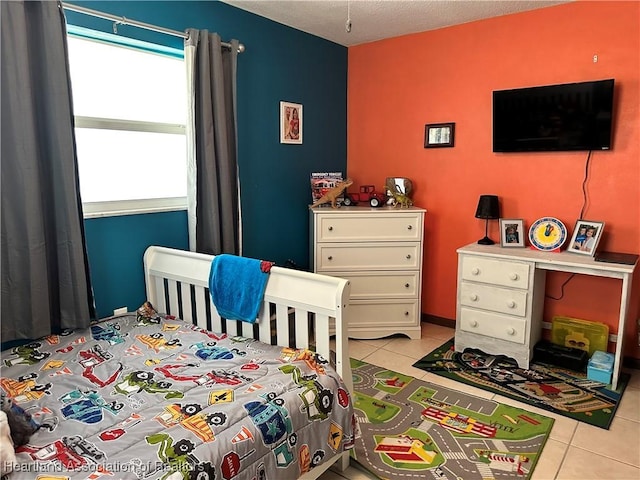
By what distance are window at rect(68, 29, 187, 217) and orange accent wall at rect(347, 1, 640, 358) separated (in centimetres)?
182

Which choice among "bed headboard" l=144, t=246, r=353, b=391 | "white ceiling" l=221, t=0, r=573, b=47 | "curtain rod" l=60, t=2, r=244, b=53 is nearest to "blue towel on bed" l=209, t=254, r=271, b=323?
"bed headboard" l=144, t=246, r=353, b=391

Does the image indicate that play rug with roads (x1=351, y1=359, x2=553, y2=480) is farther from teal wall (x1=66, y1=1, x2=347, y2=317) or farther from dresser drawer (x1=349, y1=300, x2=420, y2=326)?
teal wall (x1=66, y1=1, x2=347, y2=317)

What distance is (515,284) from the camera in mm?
2930

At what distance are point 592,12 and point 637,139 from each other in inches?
35.1

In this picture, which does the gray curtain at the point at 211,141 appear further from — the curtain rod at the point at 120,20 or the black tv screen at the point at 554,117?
the black tv screen at the point at 554,117

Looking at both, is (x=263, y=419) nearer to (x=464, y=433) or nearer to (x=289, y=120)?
(x=464, y=433)

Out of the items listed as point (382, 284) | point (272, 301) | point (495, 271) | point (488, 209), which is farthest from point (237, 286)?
point (488, 209)

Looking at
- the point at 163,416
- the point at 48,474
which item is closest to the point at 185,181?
the point at 163,416

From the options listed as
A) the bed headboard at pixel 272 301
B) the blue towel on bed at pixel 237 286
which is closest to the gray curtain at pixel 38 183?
the bed headboard at pixel 272 301

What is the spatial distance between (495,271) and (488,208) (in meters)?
0.55

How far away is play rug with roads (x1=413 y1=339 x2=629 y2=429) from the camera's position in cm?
251

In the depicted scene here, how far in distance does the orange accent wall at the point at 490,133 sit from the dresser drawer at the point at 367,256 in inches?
18.6

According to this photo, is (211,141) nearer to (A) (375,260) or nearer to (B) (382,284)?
(A) (375,260)

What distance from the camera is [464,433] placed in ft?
7.54
